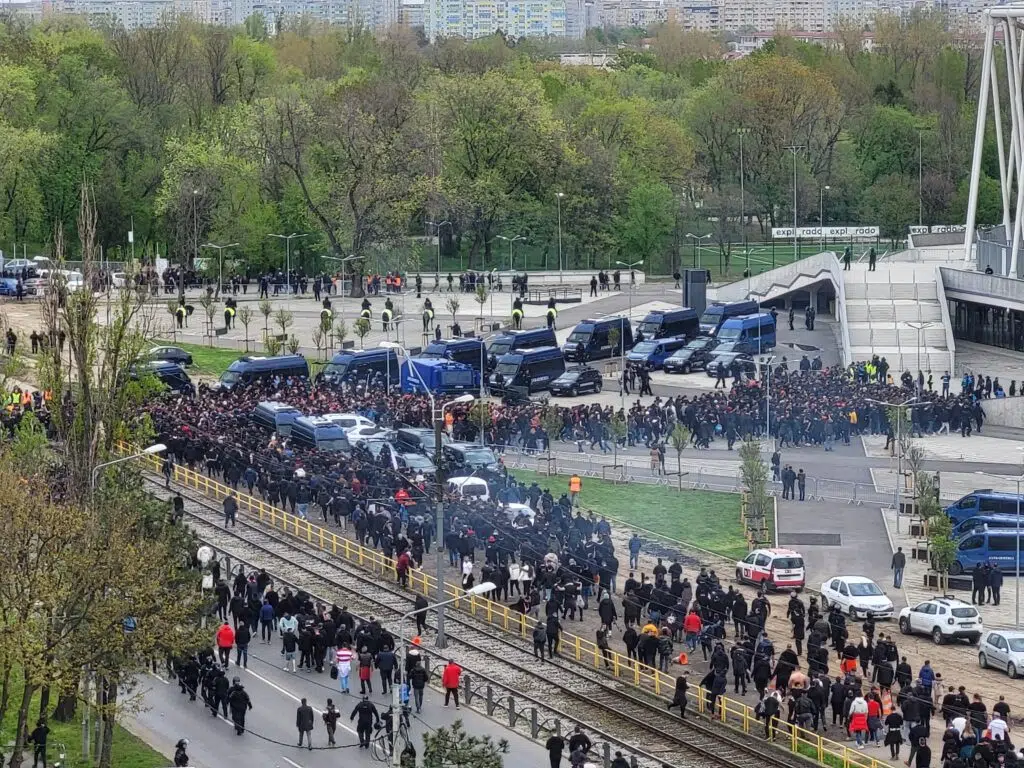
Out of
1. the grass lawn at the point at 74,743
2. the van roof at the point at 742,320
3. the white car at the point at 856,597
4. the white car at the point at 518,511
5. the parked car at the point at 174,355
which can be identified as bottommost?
the grass lawn at the point at 74,743

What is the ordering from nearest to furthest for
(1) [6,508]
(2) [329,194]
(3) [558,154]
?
1. (1) [6,508]
2. (2) [329,194]
3. (3) [558,154]

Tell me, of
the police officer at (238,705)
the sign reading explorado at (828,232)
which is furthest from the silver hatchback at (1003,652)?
the sign reading explorado at (828,232)

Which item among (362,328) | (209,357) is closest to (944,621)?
(362,328)

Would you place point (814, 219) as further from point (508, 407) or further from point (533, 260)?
point (508, 407)

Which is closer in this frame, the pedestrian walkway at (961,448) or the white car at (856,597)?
the white car at (856,597)

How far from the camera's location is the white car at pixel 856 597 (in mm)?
41562

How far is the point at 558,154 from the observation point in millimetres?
104562

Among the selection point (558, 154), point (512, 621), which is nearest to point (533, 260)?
point (558, 154)

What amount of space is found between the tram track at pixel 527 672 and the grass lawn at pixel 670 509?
8.40 m

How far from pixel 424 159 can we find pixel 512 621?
60.2m

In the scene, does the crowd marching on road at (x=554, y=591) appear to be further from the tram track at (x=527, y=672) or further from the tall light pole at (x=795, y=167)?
the tall light pole at (x=795, y=167)

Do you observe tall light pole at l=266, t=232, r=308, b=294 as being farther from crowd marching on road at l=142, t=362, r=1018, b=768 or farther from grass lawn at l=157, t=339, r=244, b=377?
crowd marching on road at l=142, t=362, r=1018, b=768

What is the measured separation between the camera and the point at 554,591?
40.0 meters

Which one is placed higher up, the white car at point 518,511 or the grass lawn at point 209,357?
the grass lawn at point 209,357
